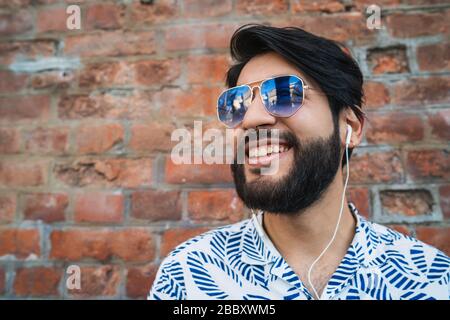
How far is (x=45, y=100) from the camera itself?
1.59m

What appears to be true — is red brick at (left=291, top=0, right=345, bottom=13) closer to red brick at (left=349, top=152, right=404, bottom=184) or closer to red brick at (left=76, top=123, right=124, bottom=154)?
red brick at (left=349, top=152, right=404, bottom=184)

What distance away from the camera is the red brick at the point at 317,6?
59.5 inches

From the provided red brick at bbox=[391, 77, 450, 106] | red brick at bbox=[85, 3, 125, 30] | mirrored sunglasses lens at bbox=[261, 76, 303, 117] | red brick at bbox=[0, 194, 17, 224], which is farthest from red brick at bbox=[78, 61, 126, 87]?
red brick at bbox=[391, 77, 450, 106]

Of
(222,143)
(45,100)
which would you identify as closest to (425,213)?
(222,143)

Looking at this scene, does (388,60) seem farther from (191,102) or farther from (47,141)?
(47,141)

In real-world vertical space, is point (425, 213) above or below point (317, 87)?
below

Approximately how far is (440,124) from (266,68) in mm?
659

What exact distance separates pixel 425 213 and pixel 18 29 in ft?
5.65

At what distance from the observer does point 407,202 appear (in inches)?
56.2

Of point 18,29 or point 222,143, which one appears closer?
point 222,143

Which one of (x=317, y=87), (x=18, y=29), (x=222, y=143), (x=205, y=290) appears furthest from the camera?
(x=18, y=29)

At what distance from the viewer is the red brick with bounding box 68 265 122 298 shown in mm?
1478

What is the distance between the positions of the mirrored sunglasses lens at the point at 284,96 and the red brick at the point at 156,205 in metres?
0.51

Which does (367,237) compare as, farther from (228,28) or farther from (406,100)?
(228,28)
